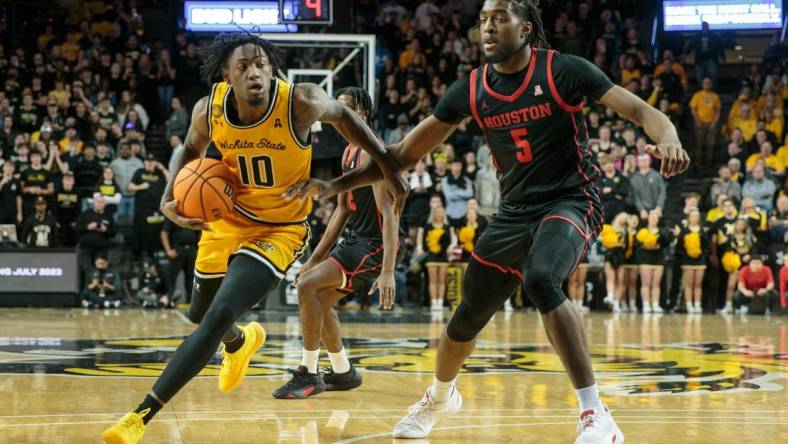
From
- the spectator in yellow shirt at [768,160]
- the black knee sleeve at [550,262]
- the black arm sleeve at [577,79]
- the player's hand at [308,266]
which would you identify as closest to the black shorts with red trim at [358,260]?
the player's hand at [308,266]

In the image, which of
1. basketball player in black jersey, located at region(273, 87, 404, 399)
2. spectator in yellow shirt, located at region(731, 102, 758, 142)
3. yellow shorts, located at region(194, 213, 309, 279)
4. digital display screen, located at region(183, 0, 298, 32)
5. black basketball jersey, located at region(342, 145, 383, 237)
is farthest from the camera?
digital display screen, located at region(183, 0, 298, 32)

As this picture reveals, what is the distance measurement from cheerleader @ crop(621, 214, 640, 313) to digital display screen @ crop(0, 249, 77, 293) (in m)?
8.23

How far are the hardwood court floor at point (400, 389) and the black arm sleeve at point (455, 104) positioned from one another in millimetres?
1527

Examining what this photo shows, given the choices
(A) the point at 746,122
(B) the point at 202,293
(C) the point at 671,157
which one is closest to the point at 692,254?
(A) the point at 746,122

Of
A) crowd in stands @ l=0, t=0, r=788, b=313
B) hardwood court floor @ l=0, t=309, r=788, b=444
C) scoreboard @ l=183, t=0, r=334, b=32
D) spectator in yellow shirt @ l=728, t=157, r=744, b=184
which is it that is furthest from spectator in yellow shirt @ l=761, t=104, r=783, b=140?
scoreboard @ l=183, t=0, r=334, b=32

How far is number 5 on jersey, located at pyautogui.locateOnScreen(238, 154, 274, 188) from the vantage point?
553cm

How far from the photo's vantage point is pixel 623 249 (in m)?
16.7

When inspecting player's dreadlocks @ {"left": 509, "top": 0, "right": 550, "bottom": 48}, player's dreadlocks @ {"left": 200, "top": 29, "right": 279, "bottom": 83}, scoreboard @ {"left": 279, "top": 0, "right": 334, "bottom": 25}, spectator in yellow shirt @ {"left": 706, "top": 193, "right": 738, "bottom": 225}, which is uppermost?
scoreboard @ {"left": 279, "top": 0, "right": 334, "bottom": 25}

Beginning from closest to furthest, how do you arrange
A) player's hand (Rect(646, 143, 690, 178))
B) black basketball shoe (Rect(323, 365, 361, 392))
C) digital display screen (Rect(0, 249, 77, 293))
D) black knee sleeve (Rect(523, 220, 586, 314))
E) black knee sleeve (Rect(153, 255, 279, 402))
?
1. player's hand (Rect(646, 143, 690, 178))
2. black knee sleeve (Rect(523, 220, 586, 314))
3. black knee sleeve (Rect(153, 255, 279, 402))
4. black basketball shoe (Rect(323, 365, 361, 392))
5. digital display screen (Rect(0, 249, 77, 293))

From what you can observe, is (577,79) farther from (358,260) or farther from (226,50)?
(358,260)

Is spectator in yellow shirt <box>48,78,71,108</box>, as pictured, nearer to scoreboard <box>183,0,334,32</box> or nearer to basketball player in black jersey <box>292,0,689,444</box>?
scoreboard <box>183,0,334,32</box>

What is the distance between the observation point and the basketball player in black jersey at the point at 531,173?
4.74 metres

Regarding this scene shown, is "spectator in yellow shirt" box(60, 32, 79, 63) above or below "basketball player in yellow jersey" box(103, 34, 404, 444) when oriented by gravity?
above

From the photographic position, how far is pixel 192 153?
5793mm
